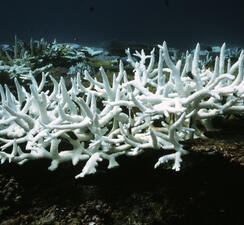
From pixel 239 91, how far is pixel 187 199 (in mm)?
1068

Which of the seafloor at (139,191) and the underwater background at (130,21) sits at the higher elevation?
the underwater background at (130,21)

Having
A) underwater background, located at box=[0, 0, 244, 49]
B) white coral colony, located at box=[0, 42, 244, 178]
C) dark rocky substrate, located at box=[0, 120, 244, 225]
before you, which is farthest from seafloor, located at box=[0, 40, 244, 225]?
underwater background, located at box=[0, 0, 244, 49]

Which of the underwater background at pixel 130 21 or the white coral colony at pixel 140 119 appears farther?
the underwater background at pixel 130 21

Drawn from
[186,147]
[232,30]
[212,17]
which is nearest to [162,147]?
[186,147]

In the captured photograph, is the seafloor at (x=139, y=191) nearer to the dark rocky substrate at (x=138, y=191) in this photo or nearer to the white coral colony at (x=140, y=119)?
the dark rocky substrate at (x=138, y=191)

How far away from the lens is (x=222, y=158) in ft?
5.50

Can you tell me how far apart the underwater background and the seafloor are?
4445 cm

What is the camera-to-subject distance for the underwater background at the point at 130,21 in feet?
217

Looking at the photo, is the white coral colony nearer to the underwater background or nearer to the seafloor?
the seafloor

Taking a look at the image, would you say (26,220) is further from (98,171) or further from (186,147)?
(186,147)

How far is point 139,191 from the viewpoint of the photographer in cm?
202

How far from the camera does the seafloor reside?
1770 millimetres

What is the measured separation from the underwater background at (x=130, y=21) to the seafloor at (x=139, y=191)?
146 ft

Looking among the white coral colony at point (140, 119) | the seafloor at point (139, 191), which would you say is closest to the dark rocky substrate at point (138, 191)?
the seafloor at point (139, 191)
